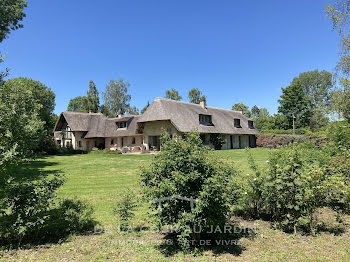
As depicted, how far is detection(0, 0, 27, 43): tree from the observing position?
15.2m

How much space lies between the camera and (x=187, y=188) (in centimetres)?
335

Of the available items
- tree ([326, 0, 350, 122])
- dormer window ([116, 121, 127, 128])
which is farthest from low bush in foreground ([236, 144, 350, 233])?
dormer window ([116, 121, 127, 128])

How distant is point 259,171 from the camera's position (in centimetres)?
493

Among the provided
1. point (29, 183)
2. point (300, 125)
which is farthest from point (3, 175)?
point (300, 125)

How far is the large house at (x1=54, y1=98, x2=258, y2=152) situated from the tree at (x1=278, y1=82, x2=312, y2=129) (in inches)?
911

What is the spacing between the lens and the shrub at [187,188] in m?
3.24

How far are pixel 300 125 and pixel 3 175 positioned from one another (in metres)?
60.9

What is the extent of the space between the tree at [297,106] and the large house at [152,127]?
23.1 meters

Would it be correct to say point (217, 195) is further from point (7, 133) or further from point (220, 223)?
point (7, 133)

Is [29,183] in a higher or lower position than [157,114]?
lower

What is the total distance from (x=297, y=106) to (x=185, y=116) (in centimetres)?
4061

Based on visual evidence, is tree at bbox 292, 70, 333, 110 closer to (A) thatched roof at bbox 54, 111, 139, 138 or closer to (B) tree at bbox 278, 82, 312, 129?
(B) tree at bbox 278, 82, 312, 129

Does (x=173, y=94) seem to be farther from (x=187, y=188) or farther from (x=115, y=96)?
(x=187, y=188)

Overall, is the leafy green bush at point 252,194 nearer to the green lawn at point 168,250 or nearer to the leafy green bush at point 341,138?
the green lawn at point 168,250
